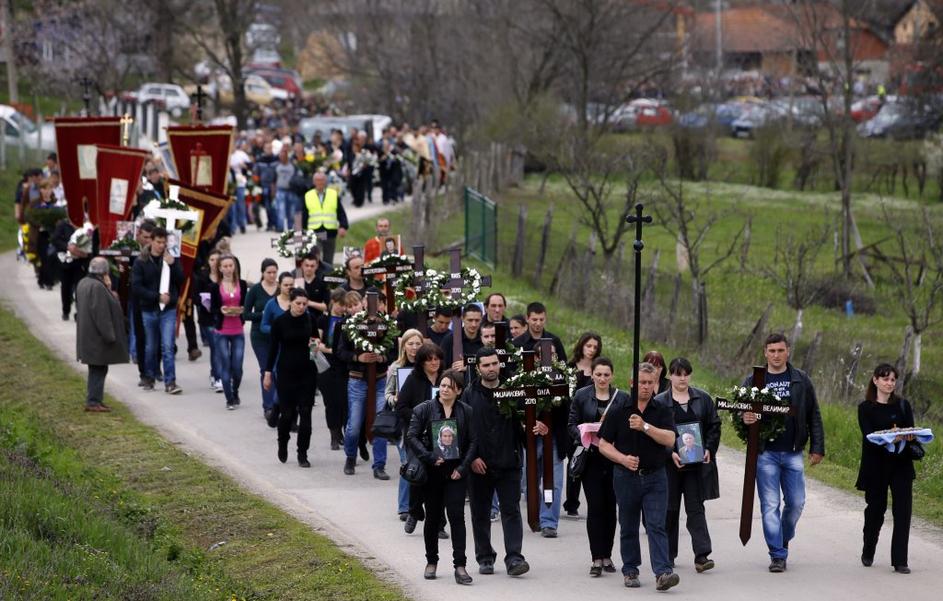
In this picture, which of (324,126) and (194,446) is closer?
(194,446)

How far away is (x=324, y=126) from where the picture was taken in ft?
158

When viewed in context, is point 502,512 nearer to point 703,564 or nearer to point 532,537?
point 532,537

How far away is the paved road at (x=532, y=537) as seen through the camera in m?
11.7

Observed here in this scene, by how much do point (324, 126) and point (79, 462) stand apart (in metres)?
33.3

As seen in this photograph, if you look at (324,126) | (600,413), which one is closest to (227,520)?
(600,413)

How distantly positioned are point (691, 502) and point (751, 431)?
0.69 m

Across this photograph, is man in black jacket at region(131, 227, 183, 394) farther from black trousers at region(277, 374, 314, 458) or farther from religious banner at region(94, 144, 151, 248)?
black trousers at region(277, 374, 314, 458)

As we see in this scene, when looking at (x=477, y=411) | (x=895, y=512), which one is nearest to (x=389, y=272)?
(x=477, y=411)

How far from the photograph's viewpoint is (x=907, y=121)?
56344 mm

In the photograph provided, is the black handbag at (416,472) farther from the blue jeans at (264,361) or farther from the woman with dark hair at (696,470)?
the blue jeans at (264,361)

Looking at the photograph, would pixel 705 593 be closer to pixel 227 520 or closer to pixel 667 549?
pixel 667 549

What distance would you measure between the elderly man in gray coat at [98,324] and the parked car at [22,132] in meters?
24.4

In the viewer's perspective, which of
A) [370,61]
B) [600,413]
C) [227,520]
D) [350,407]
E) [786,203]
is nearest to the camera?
[600,413]

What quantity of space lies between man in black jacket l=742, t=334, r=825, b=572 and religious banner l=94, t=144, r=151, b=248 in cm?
1220
